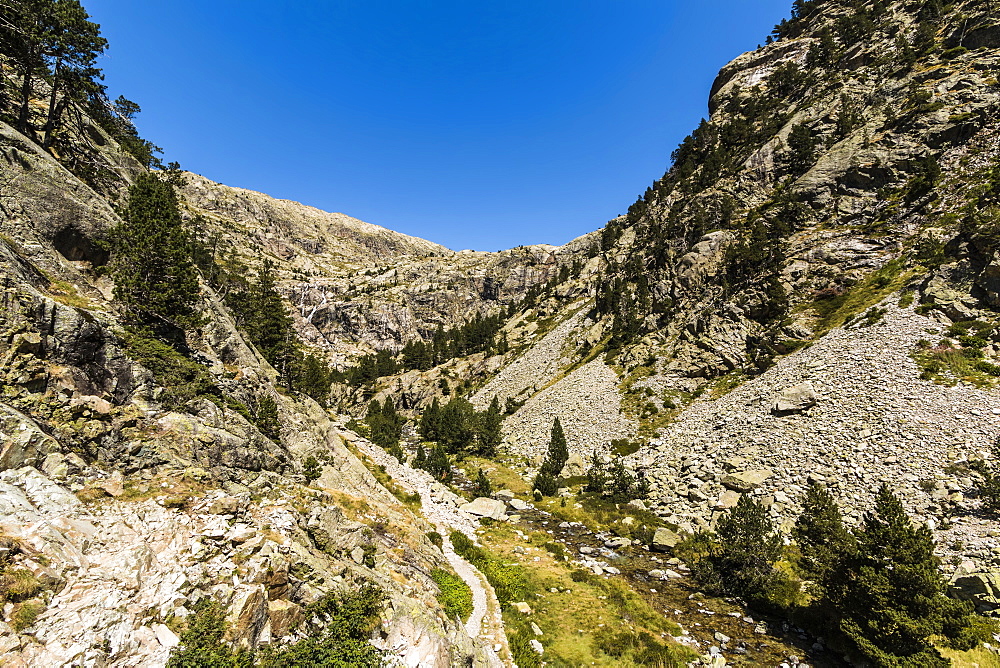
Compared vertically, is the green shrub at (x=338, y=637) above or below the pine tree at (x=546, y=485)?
above

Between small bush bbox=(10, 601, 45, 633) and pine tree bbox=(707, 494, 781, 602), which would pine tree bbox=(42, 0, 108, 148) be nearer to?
small bush bbox=(10, 601, 45, 633)

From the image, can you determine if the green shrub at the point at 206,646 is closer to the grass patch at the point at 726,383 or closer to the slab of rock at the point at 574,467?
the slab of rock at the point at 574,467

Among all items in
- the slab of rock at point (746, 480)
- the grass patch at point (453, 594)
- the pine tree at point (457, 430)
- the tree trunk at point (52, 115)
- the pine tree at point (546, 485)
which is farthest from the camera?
the pine tree at point (457, 430)

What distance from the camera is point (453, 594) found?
18328mm

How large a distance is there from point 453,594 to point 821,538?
1868cm

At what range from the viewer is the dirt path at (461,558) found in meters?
16.3

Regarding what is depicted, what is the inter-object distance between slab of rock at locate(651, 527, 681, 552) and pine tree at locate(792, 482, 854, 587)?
727 centimetres

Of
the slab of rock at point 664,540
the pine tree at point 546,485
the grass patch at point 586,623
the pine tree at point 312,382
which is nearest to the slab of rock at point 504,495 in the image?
the pine tree at point 546,485

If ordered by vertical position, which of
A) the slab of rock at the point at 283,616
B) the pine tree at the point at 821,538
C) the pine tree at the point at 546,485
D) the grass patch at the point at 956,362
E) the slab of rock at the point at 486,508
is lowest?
the slab of rock at the point at 486,508

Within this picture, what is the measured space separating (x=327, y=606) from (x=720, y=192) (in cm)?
8475

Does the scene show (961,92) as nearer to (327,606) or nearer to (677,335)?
(677,335)

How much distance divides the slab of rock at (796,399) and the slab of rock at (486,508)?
26.2 m

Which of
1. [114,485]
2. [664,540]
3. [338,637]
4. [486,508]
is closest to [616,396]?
[486,508]

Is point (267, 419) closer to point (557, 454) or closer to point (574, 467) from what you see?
point (557, 454)
